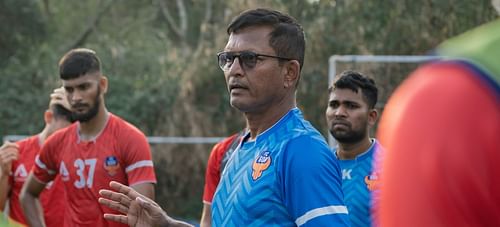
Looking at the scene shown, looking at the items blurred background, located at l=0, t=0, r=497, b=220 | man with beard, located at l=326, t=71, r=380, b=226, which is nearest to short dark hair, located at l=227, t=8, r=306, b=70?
man with beard, located at l=326, t=71, r=380, b=226

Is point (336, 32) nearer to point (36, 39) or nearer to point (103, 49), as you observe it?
point (103, 49)

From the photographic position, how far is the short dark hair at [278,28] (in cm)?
389

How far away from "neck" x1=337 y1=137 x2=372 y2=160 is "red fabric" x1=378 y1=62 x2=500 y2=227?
4.73 m

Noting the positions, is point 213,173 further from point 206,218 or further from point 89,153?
Answer: point 89,153

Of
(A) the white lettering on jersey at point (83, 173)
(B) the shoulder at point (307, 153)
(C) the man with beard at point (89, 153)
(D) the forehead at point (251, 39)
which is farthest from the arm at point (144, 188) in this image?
(B) the shoulder at point (307, 153)

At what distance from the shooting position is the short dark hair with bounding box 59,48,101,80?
7.23 metres

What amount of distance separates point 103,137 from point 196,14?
27.3 meters

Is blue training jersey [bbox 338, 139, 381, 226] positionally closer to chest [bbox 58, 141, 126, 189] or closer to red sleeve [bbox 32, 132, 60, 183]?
chest [bbox 58, 141, 126, 189]

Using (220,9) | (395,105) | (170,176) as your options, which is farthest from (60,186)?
(220,9)

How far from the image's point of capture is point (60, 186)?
28.1 ft

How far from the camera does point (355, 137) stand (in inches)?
256

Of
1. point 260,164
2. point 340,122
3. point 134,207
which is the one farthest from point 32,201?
point 260,164

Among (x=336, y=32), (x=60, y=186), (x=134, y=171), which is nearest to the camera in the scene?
(x=134, y=171)

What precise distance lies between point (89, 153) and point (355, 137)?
1.87 meters
